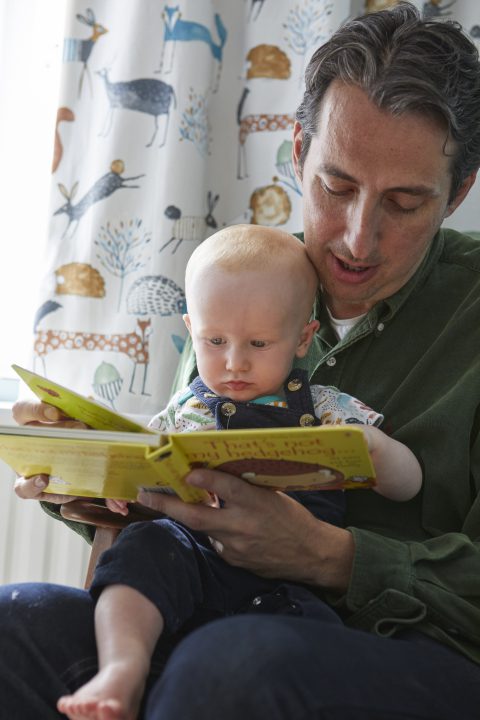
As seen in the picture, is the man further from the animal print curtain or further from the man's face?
the animal print curtain

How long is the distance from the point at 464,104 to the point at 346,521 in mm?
707

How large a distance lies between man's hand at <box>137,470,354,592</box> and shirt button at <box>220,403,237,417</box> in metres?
0.16

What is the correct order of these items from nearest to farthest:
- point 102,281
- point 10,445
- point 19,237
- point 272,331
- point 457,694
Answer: point 457,694
point 10,445
point 272,331
point 102,281
point 19,237

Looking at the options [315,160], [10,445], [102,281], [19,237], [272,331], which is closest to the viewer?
[10,445]

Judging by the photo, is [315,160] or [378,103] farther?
[315,160]

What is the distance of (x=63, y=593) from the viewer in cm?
127

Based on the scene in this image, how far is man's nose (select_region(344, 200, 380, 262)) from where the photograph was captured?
1.45 metres

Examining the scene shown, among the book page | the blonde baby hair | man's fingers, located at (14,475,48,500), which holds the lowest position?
man's fingers, located at (14,475,48,500)

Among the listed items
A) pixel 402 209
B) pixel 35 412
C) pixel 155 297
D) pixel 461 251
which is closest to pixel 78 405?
pixel 35 412

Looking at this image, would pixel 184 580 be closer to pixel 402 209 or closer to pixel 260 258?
pixel 260 258

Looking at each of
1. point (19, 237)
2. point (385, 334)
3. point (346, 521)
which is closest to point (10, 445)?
point (346, 521)

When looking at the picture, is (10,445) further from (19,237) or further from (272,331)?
(19,237)

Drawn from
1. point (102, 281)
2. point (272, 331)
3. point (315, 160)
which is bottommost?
point (102, 281)

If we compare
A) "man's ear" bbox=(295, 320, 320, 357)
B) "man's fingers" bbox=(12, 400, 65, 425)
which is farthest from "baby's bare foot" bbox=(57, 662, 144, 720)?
"man's ear" bbox=(295, 320, 320, 357)
